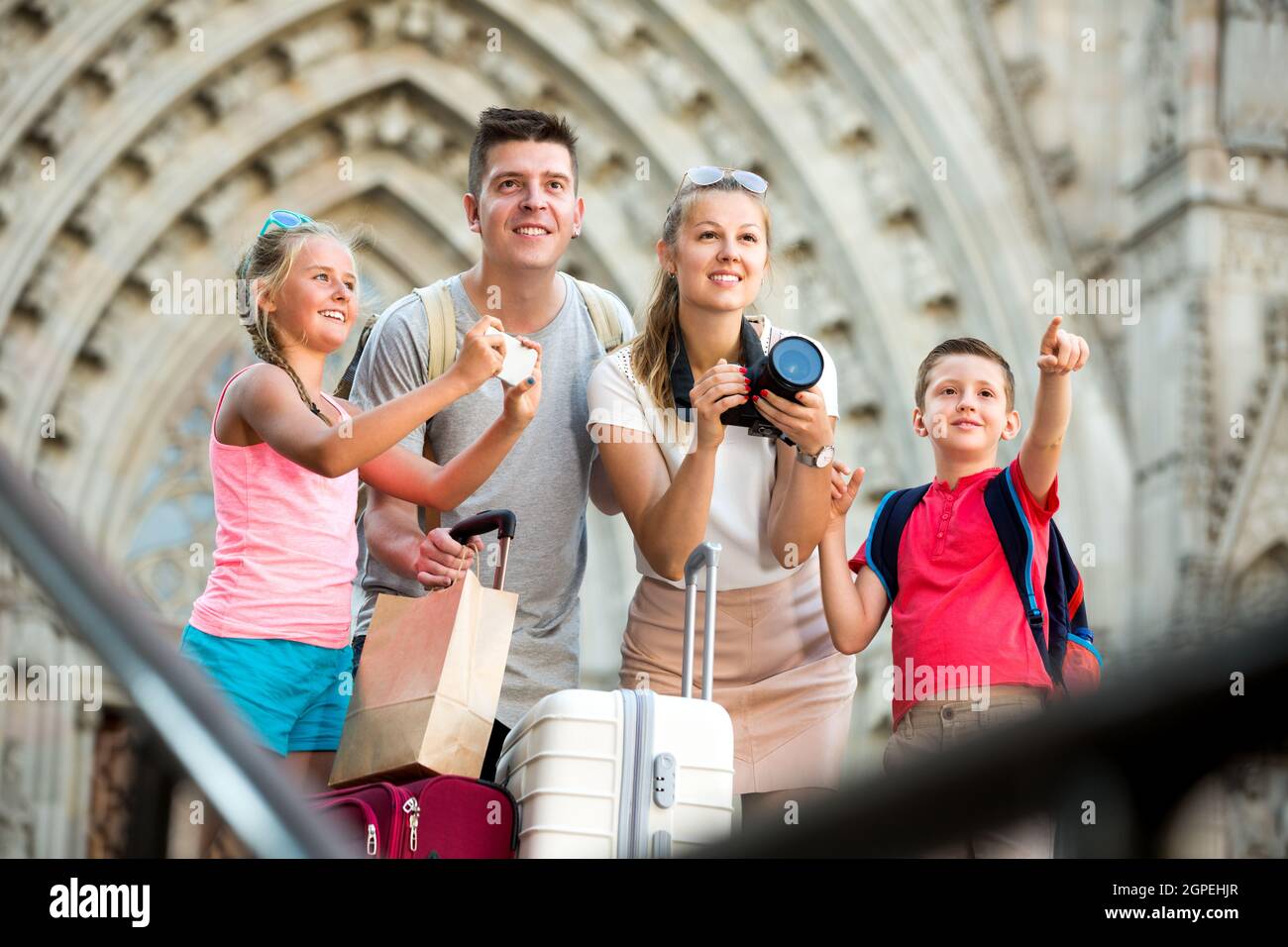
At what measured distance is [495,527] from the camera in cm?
224

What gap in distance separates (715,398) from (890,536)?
362 millimetres

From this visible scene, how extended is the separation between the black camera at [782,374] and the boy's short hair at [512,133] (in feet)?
1.57

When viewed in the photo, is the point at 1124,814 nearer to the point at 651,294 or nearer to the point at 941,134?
the point at 651,294

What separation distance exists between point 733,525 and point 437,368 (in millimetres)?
468

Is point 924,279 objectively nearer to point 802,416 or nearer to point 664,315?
point 664,315

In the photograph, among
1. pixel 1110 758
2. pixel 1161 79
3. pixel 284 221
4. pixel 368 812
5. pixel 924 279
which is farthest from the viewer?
pixel 924 279

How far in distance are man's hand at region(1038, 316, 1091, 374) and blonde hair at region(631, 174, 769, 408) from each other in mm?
469

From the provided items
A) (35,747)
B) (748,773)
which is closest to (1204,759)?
(35,747)

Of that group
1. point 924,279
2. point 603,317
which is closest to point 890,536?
point 603,317

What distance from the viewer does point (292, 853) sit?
1033mm

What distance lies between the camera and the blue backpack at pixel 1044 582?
2.27 m

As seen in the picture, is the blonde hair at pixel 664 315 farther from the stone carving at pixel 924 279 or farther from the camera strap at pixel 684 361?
the stone carving at pixel 924 279

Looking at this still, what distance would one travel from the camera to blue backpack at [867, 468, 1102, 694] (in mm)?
2273

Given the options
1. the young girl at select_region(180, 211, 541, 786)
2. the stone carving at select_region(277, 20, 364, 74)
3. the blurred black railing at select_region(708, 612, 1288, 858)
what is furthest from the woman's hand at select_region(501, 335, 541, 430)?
the stone carving at select_region(277, 20, 364, 74)
